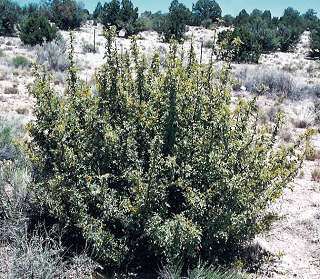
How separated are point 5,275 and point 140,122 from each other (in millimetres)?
2009

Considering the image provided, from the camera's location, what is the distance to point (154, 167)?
4398mm

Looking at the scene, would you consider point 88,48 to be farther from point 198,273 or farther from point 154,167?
point 198,273

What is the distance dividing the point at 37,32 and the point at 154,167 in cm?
2589

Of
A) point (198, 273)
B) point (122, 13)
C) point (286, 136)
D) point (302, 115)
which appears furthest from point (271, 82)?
point (122, 13)

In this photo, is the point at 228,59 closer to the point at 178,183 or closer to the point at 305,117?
the point at 178,183

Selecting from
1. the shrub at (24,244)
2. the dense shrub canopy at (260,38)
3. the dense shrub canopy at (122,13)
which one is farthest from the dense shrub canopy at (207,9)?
the shrub at (24,244)

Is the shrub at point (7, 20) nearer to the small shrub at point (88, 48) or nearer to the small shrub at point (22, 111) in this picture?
the small shrub at point (88, 48)

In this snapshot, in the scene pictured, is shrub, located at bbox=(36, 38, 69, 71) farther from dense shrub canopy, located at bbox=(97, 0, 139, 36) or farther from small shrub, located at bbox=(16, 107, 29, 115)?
dense shrub canopy, located at bbox=(97, 0, 139, 36)

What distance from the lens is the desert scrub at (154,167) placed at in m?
4.50

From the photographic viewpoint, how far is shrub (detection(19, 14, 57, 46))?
2822 cm

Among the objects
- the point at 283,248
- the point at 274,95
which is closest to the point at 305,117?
the point at 274,95

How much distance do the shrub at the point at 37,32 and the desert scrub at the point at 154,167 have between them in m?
24.4

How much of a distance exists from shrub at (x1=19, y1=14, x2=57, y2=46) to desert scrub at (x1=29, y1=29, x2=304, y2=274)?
24.4 meters

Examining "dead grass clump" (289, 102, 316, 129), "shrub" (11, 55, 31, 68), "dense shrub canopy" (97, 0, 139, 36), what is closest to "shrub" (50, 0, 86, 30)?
"dense shrub canopy" (97, 0, 139, 36)
